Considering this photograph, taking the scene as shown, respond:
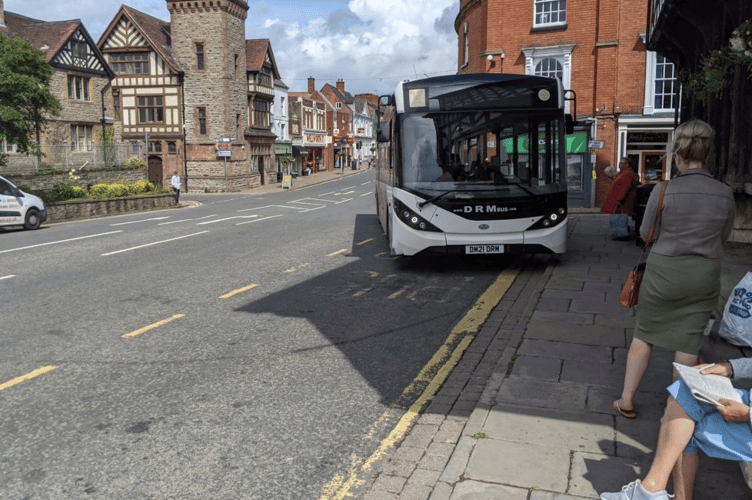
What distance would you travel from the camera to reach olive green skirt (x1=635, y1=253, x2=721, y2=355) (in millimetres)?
4262

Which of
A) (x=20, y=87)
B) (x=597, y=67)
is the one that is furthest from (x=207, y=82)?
(x=597, y=67)

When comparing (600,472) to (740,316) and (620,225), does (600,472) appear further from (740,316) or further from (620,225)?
(620,225)

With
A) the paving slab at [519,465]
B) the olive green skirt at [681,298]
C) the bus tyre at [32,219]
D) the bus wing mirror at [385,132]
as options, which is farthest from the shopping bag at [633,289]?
the bus tyre at [32,219]

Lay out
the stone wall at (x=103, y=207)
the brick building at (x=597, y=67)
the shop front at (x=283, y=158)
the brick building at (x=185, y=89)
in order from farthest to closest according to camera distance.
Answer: the shop front at (x=283, y=158)
the brick building at (x=185, y=89)
the brick building at (x=597, y=67)
the stone wall at (x=103, y=207)

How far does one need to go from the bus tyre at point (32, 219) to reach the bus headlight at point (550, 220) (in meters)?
17.5

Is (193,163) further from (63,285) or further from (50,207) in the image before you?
(63,285)

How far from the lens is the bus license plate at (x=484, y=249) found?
10922 millimetres

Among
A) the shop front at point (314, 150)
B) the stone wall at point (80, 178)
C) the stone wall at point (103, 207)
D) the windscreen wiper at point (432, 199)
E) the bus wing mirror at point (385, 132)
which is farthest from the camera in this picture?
the shop front at point (314, 150)

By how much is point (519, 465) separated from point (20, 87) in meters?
27.4

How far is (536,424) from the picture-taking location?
4.66 meters

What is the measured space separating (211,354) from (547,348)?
3.23 metres

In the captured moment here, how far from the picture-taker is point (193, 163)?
52531 mm

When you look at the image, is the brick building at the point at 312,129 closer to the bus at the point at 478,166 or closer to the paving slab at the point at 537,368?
the bus at the point at 478,166

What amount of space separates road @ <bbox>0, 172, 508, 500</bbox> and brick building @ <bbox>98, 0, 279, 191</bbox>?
40.4 meters
